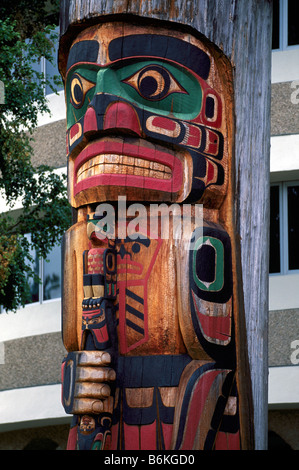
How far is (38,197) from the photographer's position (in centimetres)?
995

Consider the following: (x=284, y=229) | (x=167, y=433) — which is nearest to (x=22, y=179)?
(x=284, y=229)

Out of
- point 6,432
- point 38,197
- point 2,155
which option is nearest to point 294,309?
point 38,197

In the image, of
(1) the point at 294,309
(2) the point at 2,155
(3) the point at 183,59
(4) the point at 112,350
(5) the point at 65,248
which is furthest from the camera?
(1) the point at 294,309

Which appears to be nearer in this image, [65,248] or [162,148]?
[162,148]

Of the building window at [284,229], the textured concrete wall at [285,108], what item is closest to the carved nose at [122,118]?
the building window at [284,229]

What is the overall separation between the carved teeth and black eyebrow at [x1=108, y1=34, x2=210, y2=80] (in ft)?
2.15

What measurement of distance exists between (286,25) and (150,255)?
27.0ft

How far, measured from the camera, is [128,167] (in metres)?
4.52

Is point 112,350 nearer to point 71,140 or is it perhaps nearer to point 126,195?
point 126,195

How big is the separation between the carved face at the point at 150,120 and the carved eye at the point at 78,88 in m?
0.05

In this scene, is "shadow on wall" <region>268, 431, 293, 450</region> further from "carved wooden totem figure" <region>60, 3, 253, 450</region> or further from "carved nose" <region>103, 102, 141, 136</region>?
"carved nose" <region>103, 102, 141, 136</region>

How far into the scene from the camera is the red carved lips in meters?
4.50

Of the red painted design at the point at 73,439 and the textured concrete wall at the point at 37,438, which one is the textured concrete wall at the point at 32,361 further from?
the red painted design at the point at 73,439

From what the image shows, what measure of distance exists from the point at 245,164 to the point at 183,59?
796mm
